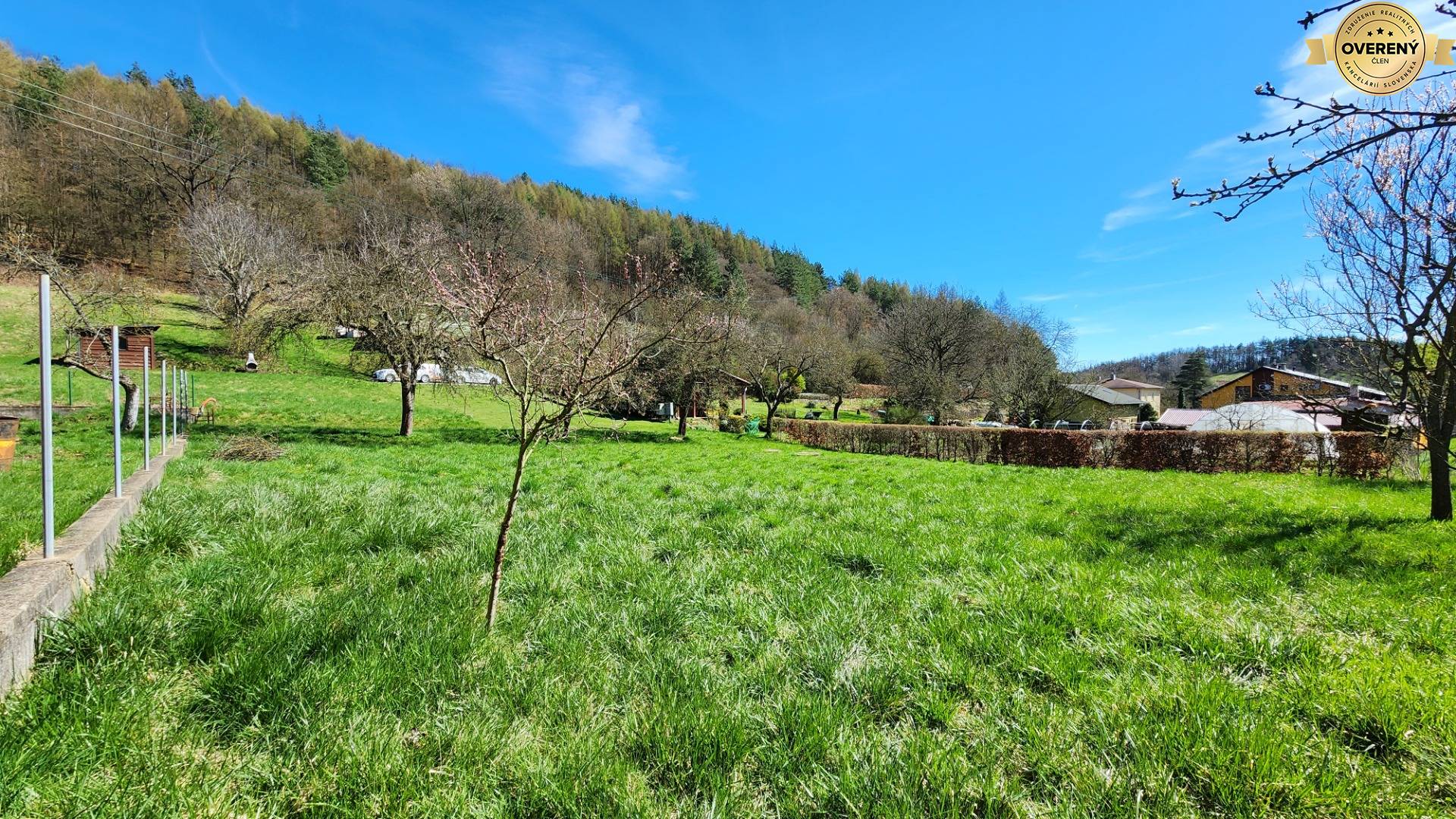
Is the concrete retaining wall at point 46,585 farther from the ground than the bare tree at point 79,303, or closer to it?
closer to it

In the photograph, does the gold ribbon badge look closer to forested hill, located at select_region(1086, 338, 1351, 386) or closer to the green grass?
the green grass

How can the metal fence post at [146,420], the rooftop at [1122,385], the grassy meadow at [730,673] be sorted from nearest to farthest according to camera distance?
1. the grassy meadow at [730,673]
2. the metal fence post at [146,420]
3. the rooftop at [1122,385]

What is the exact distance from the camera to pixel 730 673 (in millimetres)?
2752

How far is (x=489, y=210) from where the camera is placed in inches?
1746

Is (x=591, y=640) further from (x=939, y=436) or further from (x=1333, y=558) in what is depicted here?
(x=939, y=436)

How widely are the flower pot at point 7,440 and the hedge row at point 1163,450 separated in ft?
64.9

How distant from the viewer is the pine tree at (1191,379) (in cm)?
6644

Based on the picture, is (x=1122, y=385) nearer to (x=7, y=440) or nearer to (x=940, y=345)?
(x=940, y=345)

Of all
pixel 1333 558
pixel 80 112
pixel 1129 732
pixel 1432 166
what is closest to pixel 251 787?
pixel 1129 732

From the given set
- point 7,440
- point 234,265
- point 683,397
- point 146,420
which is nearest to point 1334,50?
point 146,420

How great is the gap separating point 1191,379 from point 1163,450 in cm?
7023

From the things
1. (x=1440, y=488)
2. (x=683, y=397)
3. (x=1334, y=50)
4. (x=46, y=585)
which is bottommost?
(x=1440, y=488)

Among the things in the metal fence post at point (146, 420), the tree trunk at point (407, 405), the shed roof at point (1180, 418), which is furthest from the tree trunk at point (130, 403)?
the shed roof at point (1180, 418)

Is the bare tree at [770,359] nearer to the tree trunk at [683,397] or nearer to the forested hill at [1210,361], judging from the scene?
the tree trunk at [683,397]
